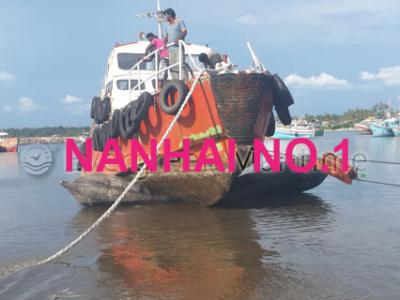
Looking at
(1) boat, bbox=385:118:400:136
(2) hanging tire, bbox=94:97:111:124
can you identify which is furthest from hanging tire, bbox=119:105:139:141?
(1) boat, bbox=385:118:400:136

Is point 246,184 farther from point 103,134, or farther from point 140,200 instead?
point 103,134

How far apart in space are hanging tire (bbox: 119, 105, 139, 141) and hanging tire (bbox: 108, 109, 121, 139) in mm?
202

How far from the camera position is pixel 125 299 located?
5.16 m

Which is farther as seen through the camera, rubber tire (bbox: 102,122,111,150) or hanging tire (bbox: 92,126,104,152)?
hanging tire (bbox: 92,126,104,152)

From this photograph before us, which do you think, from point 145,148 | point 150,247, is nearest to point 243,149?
point 145,148

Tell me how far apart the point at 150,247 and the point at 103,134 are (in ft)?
16.1

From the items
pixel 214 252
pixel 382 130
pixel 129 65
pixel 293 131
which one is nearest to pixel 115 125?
pixel 129 65

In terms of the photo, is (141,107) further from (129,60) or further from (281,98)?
(129,60)

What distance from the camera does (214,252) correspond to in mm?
6961

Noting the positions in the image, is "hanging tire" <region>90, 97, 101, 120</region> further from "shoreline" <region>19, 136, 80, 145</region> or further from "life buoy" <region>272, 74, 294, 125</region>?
"shoreline" <region>19, 136, 80, 145</region>

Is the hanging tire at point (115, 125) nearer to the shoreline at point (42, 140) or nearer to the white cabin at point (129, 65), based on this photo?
the white cabin at point (129, 65)

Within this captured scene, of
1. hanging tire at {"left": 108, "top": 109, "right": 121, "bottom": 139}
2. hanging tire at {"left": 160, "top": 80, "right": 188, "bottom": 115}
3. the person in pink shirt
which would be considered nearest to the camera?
hanging tire at {"left": 160, "top": 80, "right": 188, "bottom": 115}

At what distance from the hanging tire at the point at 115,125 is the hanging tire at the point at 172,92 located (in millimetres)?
1554

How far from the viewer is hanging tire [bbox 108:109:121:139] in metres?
10.7
